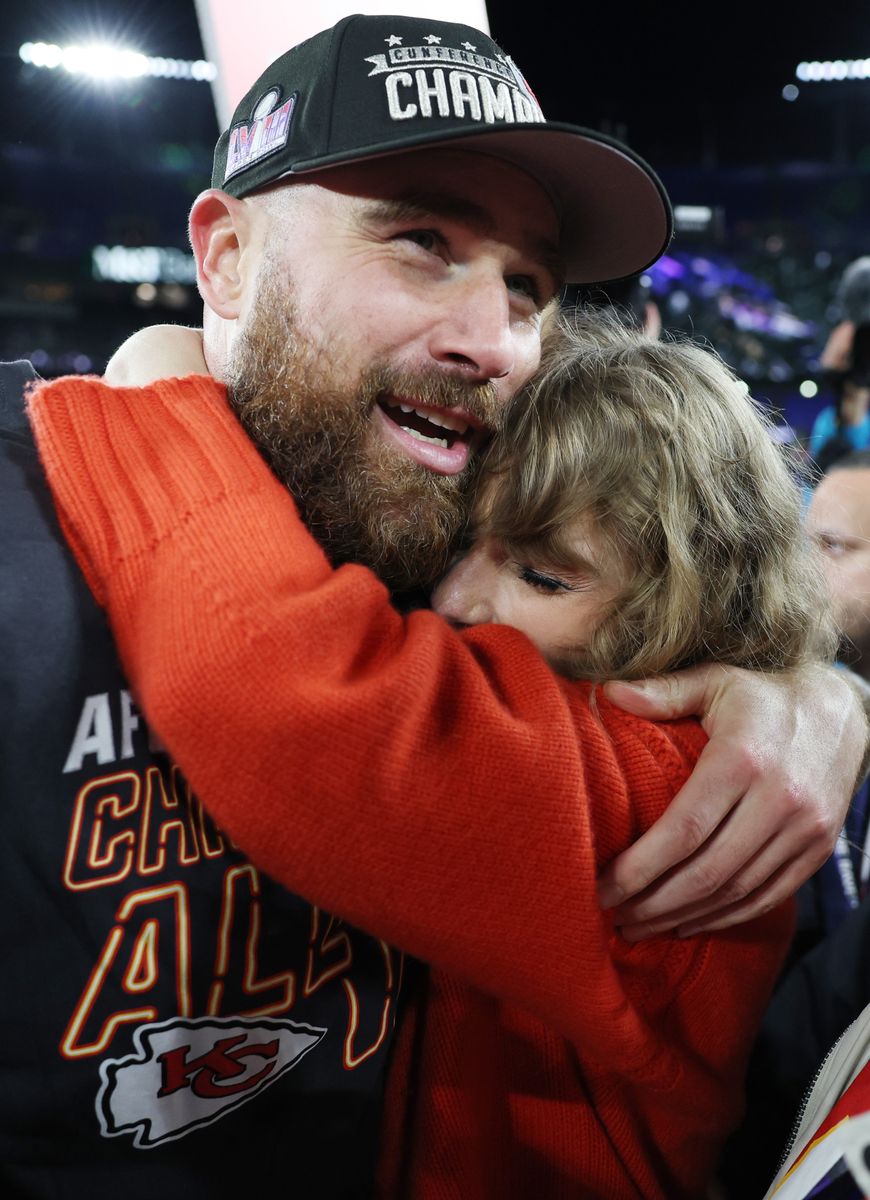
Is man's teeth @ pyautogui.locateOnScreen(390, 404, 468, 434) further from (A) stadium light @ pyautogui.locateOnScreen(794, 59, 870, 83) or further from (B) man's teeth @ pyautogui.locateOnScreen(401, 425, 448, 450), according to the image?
(A) stadium light @ pyautogui.locateOnScreen(794, 59, 870, 83)

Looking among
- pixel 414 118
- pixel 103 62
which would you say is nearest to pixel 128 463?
pixel 414 118

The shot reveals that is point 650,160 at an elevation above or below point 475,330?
above

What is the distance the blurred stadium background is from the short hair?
4.09m

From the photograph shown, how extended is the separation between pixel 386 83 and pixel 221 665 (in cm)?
73

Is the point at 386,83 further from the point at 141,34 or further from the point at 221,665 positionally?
the point at 141,34

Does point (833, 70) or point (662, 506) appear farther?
point (833, 70)

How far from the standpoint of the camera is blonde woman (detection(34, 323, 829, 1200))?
74 cm

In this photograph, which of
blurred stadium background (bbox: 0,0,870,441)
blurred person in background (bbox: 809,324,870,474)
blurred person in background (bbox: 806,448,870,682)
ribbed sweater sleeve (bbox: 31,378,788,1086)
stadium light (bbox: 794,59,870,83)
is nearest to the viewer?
ribbed sweater sleeve (bbox: 31,378,788,1086)

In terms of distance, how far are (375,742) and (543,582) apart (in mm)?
436

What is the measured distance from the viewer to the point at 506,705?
89cm

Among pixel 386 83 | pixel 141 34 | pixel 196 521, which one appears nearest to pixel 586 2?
pixel 141 34

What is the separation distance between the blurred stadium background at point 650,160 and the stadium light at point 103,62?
6 centimetres

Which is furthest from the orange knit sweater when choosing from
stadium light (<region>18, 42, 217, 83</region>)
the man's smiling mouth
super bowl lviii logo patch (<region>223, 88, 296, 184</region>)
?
stadium light (<region>18, 42, 217, 83</region>)

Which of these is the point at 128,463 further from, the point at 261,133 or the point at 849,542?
the point at 849,542
